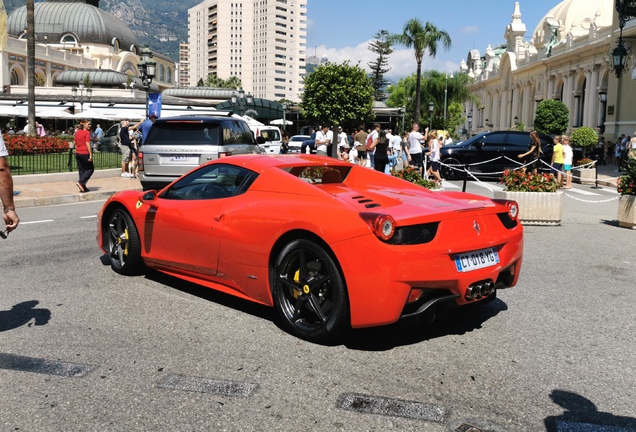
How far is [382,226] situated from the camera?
4438 millimetres

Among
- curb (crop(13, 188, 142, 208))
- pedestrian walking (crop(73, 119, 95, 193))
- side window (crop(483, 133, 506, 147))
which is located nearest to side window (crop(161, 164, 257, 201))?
curb (crop(13, 188, 142, 208))

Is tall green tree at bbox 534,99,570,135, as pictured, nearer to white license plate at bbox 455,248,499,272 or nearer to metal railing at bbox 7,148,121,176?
metal railing at bbox 7,148,121,176

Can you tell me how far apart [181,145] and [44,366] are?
9.96 metres

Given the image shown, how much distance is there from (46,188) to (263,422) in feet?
52.5

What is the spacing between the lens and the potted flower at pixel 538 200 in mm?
11883

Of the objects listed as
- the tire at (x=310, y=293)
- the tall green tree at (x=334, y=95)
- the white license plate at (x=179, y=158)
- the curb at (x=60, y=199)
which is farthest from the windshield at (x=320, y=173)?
the tall green tree at (x=334, y=95)

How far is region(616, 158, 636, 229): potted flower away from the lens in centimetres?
1177

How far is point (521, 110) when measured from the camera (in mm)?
74688

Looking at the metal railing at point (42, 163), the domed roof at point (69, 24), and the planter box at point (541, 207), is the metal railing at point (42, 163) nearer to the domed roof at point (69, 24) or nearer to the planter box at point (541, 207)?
the planter box at point (541, 207)

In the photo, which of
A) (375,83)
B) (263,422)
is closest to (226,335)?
(263,422)

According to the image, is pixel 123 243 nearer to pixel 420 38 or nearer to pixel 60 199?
pixel 60 199

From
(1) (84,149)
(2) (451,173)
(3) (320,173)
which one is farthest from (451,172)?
(3) (320,173)

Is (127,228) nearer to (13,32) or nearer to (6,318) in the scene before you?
(6,318)

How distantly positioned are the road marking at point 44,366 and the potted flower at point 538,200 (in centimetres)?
939
